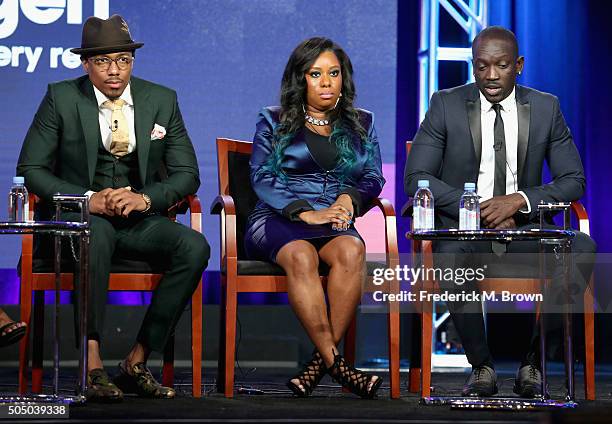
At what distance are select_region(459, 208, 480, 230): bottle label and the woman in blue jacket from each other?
0.42m

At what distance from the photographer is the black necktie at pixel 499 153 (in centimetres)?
435

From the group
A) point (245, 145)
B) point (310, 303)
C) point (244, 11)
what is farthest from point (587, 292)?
point (244, 11)

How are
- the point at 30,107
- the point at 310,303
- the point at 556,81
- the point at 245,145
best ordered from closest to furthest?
the point at 310,303 < the point at 245,145 < the point at 30,107 < the point at 556,81

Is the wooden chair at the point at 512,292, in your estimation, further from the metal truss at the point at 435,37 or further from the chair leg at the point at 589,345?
the metal truss at the point at 435,37

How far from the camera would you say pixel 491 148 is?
4375mm

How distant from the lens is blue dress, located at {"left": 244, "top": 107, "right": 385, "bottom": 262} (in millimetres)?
4191

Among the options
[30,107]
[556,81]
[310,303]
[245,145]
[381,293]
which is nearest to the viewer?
[310,303]

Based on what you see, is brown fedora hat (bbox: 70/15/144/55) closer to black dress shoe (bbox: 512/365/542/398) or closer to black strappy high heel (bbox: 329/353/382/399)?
black strappy high heel (bbox: 329/353/382/399)

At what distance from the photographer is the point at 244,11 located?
18.6ft

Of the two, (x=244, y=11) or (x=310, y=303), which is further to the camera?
(x=244, y=11)

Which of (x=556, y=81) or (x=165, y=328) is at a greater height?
(x=556, y=81)

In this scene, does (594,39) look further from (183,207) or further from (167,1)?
(183,207)

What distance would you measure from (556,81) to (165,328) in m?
2.85

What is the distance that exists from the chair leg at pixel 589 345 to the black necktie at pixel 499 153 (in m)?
0.50
